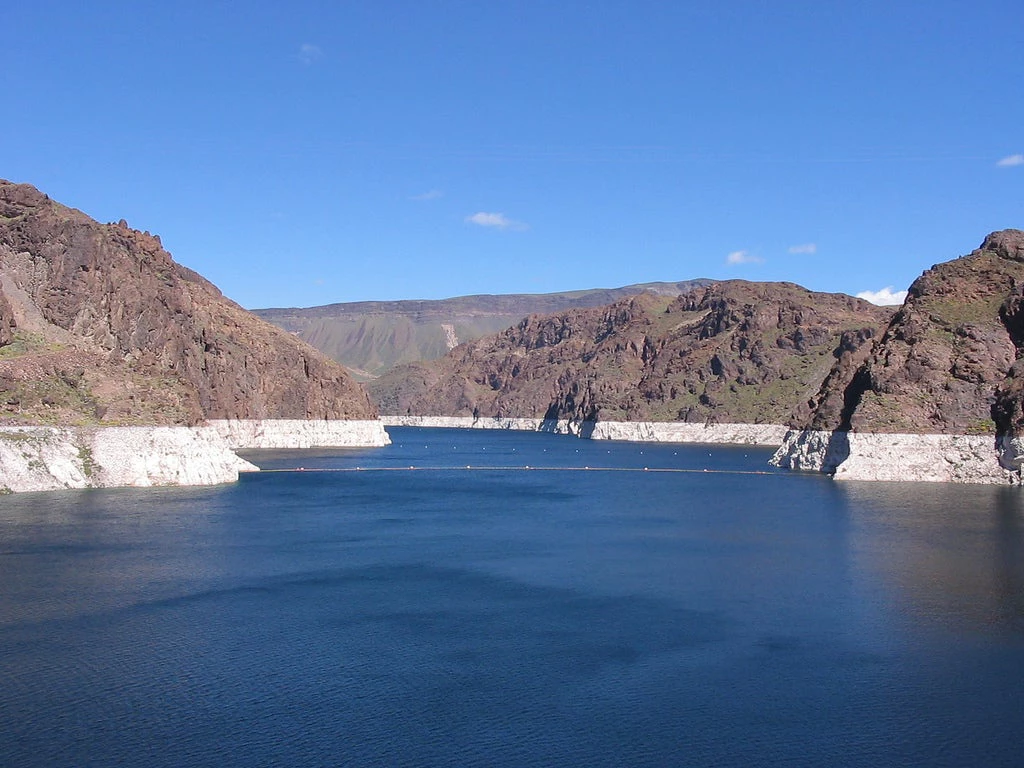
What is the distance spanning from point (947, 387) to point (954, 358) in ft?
17.8

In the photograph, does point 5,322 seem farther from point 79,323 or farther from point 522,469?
point 522,469

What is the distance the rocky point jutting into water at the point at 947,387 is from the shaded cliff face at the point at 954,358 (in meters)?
0.11

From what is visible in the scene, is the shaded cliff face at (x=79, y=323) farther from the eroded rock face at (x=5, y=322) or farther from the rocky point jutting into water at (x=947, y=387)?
the rocky point jutting into water at (x=947, y=387)

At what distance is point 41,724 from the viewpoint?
3102 cm

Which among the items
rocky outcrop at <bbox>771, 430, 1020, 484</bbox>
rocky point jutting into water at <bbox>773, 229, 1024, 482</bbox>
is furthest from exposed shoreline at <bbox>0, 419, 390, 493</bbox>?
rocky point jutting into water at <bbox>773, 229, 1024, 482</bbox>

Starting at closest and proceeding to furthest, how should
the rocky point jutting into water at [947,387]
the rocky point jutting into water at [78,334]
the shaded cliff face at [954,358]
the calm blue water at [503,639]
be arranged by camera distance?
the calm blue water at [503,639], the rocky point jutting into water at [78,334], the rocky point jutting into water at [947,387], the shaded cliff face at [954,358]

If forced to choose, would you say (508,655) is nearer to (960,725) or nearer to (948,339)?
(960,725)

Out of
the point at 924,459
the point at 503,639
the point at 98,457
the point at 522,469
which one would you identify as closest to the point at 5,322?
the point at 98,457

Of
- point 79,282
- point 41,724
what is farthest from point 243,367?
point 41,724

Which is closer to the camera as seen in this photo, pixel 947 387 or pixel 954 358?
pixel 947 387

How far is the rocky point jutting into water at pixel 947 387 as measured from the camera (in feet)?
335

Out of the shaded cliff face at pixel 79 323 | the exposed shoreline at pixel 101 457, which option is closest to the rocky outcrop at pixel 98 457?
the exposed shoreline at pixel 101 457

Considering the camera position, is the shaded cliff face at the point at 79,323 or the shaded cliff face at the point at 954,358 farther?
the shaded cliff face at the point at 954,358

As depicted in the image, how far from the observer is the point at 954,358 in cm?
11100
